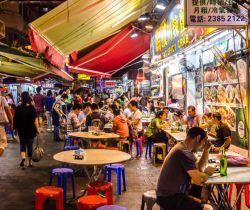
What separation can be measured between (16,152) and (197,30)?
7194 mm

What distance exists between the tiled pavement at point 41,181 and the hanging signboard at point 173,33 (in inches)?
155

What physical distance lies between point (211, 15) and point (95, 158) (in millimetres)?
3651

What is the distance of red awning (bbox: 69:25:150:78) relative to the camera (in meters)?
11.9

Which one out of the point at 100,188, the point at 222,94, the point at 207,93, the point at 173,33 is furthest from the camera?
the point at 173,33

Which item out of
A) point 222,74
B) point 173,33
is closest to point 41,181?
point 222,74

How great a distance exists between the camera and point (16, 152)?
33.0ft

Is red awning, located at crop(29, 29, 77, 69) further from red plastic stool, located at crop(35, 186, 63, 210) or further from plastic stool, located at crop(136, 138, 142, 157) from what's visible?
plastic stool, located at crop(136, 138, 142, 157)

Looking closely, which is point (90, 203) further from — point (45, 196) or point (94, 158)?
point (94, 158)

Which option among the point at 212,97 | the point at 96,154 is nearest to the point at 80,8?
the point at 96,154

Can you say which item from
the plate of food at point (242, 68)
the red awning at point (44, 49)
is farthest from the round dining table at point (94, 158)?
the plate of food at point (242, 68)

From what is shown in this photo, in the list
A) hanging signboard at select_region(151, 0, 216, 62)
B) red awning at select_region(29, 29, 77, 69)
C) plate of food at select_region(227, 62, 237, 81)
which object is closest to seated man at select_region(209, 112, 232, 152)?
plate of food at select_region(227, 62, 237, 81)

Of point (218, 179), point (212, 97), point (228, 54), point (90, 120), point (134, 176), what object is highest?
point (228, 54)

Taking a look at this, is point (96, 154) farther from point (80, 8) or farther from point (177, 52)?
point (177, 52)

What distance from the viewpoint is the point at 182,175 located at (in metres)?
3.55
